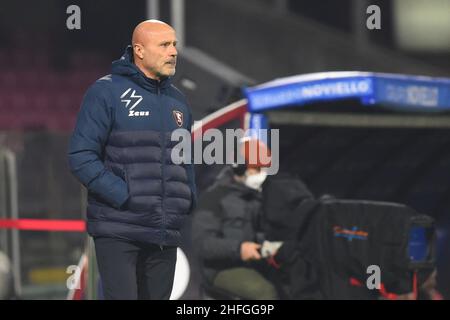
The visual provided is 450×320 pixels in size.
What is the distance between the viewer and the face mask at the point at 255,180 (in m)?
7.83

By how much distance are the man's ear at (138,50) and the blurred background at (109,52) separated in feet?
26.1

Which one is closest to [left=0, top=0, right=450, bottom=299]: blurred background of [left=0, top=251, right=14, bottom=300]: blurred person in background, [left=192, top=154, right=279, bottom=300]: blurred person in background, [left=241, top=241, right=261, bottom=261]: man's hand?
[left=0, top=251, right=14, bottom=300]: blurred person in background

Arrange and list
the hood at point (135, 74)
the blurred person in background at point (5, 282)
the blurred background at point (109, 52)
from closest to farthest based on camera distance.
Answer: the hood at point (135, 74) → the blurred person in background at point (5, 282) → the blurred background at point (109, 52)

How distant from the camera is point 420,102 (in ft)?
27.1

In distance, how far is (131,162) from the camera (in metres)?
5.19

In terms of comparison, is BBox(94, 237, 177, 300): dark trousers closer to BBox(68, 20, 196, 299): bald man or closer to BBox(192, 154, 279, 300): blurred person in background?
BBox(68, 20, 196, 299): bald man

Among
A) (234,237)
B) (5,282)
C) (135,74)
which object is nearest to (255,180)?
(234,237)

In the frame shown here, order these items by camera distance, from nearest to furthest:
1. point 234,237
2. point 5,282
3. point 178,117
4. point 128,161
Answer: point 128,161 → point 178,117 → point 234,237 → point 5,282

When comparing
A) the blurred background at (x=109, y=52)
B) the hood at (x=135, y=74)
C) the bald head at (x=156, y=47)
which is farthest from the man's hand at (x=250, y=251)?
the blurred background at (x=109, y=52)

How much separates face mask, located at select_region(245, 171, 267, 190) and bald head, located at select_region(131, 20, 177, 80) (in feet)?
8.67

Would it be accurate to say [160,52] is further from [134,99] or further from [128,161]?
[128,161]

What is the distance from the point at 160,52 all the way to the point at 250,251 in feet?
8.47

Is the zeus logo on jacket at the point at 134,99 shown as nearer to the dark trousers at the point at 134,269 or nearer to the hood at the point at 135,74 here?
the hood at the point at 135,74

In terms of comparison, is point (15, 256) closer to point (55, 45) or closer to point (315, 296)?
point (315, 296)
